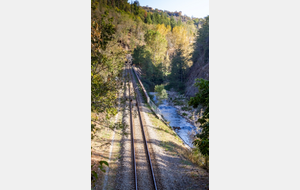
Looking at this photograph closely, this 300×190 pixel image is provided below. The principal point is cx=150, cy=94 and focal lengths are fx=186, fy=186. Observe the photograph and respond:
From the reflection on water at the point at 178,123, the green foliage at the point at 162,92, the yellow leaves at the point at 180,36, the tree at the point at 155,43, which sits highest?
the yellow leaves at the point at 180,36

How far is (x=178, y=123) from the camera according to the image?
53.8 feet

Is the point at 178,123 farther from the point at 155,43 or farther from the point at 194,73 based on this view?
the point at 155,43

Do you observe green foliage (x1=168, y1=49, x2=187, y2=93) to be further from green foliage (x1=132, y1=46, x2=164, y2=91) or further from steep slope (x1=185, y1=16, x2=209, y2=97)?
green foliage (x1=132, y1=46, x2=164, y2=91)

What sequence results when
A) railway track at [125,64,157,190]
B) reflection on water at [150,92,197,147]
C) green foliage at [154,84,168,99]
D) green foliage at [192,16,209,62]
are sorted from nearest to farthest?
railway track at [125,64,157,190], reflection on water at [150,92,197,147], green foliage at [154,84,168,99], green foliage at [192,16,209,62]

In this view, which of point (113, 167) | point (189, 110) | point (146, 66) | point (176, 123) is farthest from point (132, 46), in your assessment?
point (113, 167)

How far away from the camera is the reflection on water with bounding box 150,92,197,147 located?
13414mm

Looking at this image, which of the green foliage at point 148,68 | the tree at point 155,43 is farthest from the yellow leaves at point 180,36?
the green foliage at point 148,68

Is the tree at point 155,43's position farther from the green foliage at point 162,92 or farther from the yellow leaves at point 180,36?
the green foliage at point 162,92

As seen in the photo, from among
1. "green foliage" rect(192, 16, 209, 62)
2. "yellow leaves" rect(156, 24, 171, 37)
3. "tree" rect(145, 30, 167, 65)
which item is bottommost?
"green foliage" rect(192, 16, 209, 62)

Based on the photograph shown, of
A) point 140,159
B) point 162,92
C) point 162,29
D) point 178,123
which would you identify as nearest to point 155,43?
point 162,29

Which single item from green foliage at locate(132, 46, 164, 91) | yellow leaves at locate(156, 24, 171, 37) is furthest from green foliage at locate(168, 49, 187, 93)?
yellow leaves at locate(156, 24, 171, 37)

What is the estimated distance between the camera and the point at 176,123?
16375 mm

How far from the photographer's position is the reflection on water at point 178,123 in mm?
13414
